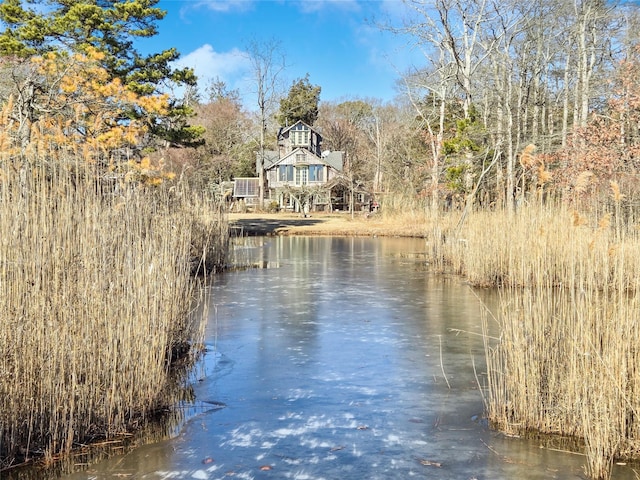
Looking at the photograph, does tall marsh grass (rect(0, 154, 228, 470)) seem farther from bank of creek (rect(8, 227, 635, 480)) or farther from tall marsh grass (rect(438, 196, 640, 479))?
tall marsh grass (rect(438, 196, 640, 479))

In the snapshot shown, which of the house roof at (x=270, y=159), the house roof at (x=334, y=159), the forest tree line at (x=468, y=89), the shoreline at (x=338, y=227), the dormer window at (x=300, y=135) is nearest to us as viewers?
the forest tree line at (x=468, y=89)

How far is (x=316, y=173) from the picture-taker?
38.7 meters

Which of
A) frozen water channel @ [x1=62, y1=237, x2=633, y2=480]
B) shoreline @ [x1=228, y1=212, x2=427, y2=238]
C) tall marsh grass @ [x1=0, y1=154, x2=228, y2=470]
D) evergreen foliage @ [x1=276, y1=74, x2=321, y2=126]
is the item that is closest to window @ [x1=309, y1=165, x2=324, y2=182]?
evergreen foliage @ [x1=276, y1=74, x2=321, y2=126]

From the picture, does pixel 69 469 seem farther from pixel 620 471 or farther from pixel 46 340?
pixel 620 471

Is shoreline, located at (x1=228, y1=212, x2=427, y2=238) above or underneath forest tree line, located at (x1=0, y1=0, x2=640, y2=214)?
underneath

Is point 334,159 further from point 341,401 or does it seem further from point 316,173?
point 341,401

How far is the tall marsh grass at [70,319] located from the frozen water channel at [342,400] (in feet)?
1.20

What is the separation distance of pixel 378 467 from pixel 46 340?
199 cm

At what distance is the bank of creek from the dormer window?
31742mm

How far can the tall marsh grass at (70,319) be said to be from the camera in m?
3.39

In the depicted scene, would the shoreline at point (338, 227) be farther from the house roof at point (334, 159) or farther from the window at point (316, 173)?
the house roof at point (334, 159)

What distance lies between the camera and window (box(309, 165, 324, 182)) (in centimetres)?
3866

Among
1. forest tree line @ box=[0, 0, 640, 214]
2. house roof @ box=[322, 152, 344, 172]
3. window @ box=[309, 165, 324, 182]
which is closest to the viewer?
forest tree line @ box=[0, 0, 640, 214]

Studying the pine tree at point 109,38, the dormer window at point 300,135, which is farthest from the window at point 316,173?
the pine tree at point 109,38
